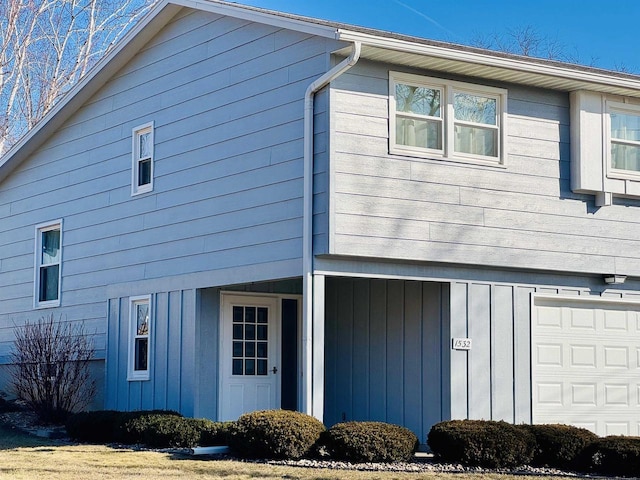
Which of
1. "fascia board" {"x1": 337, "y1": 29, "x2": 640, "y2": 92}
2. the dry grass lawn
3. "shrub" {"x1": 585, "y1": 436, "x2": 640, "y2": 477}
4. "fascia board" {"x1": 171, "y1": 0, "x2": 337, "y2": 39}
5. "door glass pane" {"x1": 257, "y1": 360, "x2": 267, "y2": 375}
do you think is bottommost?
the dry grass lawn

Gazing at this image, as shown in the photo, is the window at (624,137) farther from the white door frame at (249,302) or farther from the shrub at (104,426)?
the shrub at (104,426)

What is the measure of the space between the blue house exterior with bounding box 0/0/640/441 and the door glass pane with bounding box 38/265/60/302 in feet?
6.94

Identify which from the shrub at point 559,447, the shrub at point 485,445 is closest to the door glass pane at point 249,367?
the shrub at point 485,445

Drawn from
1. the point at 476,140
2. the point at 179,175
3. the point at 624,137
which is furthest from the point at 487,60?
the point at 179,175

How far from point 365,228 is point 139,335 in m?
5.61

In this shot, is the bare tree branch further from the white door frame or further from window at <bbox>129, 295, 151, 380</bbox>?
the white door frame

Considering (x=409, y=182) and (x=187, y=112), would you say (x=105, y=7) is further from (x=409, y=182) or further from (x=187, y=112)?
(x=409, y=182)

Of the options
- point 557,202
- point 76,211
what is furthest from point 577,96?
point 76,211

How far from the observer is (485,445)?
42.1 ft

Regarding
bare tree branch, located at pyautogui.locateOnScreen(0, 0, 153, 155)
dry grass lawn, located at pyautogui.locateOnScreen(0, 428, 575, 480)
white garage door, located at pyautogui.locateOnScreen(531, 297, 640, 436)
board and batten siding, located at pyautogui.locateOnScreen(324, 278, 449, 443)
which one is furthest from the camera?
bare tree branch, located at pyautogui.locateOnScreen(0, 0, 153, 155)

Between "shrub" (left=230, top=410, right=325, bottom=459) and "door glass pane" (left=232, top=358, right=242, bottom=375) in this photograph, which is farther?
"door glass pane" (left=232, top=358, right=242, bottom=375)

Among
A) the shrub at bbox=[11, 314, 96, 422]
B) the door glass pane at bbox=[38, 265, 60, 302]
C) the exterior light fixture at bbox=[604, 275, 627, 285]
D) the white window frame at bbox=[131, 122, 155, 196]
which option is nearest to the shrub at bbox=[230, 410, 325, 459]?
the exterior light fixture at bbox=[604, 275, 627, 285]

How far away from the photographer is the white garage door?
52.1 feet

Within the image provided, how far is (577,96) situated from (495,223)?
251 cm
